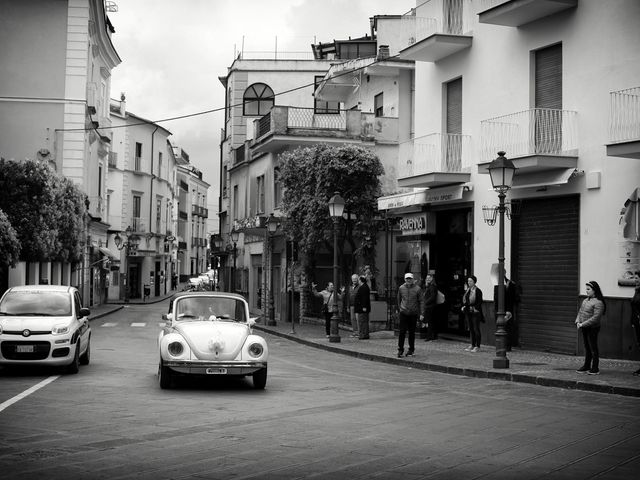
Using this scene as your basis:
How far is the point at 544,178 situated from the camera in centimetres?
2147

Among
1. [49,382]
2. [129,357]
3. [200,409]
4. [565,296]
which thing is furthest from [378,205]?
[200,409]

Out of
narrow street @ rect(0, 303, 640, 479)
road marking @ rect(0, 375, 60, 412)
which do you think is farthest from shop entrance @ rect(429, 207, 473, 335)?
road marking @ rect(0, 375, 60, 412)

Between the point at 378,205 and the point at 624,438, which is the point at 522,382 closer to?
the point at 624,438

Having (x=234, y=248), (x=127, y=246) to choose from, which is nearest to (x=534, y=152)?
(x=234, y=248)

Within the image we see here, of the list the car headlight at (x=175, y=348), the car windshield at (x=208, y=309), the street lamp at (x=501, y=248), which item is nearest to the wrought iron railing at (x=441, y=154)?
the street lamp at (x=501, y=248)

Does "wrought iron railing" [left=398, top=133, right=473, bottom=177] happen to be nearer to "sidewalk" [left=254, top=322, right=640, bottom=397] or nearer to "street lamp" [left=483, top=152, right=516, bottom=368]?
"sidewalk" [left=254, top=322, right=640, bottom=397]

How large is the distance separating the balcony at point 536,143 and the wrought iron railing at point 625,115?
1.50 meters

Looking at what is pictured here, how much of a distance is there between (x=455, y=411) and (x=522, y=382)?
460 cm

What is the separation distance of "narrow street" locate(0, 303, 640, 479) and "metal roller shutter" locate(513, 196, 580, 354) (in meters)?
5.78

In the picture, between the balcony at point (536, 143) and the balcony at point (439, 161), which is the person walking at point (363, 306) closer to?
the balcony at point (439, 161)

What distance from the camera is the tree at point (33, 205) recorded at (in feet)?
114

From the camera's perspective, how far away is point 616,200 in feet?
64.5

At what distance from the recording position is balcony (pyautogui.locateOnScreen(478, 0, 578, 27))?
21.1 meters

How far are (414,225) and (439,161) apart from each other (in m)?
2.91
